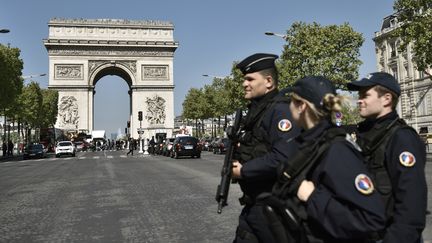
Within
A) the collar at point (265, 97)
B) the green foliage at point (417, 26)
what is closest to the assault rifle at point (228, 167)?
the collar at point (265, 97)

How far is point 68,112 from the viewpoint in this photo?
208 feet

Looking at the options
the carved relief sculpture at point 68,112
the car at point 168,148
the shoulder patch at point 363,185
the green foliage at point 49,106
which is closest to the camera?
the shoulder patch at point 363,185

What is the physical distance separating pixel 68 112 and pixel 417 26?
48.2 m

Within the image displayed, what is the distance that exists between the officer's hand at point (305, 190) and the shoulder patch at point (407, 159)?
23.4 inches

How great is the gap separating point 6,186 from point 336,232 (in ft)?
41.5

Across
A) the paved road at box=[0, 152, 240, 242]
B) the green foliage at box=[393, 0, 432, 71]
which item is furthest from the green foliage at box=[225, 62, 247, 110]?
the paved road at box=[0, 152, 240, 242]

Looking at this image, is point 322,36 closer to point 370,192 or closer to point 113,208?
point 113,208

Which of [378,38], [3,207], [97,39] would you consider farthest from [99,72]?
[3,207]

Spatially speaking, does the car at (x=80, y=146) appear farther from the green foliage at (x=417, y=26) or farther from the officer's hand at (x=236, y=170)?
the officer's hand at (x=236, y=170)

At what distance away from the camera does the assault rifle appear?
9.33 feet

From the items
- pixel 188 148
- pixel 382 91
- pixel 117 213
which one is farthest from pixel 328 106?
pixel 188 148

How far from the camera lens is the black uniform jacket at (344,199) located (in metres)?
2.05

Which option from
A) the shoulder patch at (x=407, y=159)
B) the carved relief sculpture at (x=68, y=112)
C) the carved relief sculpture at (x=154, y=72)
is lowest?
the shoulder patch at (x=407, y=159)

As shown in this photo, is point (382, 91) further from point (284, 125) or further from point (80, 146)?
point (80, 146)
